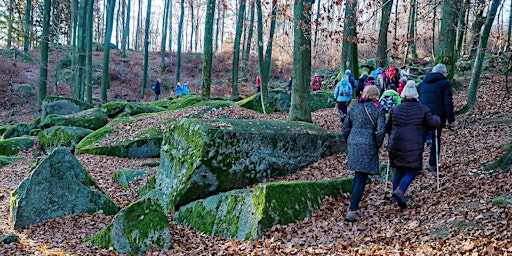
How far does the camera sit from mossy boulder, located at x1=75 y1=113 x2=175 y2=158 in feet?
42.0

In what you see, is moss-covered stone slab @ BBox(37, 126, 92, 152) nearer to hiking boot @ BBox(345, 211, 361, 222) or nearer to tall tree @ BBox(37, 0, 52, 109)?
tall tree @ BBox(37, 0, 52, 109)

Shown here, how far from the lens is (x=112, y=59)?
4009 centimetres

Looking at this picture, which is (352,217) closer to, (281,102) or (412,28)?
(281,102)

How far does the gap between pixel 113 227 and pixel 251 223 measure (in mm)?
2168

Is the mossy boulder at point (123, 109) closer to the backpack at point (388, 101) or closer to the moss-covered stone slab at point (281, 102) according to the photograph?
the moss-covered stone slab at point (281, 102)

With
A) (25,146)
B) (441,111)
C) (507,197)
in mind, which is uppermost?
(441,111)

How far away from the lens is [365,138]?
19.7 feet

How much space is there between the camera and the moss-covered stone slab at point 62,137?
1472 centimetres

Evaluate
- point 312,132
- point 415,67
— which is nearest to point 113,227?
point 312,132

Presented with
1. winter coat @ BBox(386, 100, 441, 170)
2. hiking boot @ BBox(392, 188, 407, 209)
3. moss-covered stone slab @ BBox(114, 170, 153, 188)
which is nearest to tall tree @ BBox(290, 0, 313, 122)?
moss-covered stone slab @ BBox(114, 170, 153, 188)

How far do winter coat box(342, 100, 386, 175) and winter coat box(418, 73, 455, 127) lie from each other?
76.7 inches

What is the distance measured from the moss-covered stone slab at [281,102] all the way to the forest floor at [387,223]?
25.4 ft

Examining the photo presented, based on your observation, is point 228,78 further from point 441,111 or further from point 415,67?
point 441,111

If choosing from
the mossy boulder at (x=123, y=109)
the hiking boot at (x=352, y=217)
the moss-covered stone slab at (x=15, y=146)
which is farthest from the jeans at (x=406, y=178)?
the mossy boulder at (x=123, y=109)
